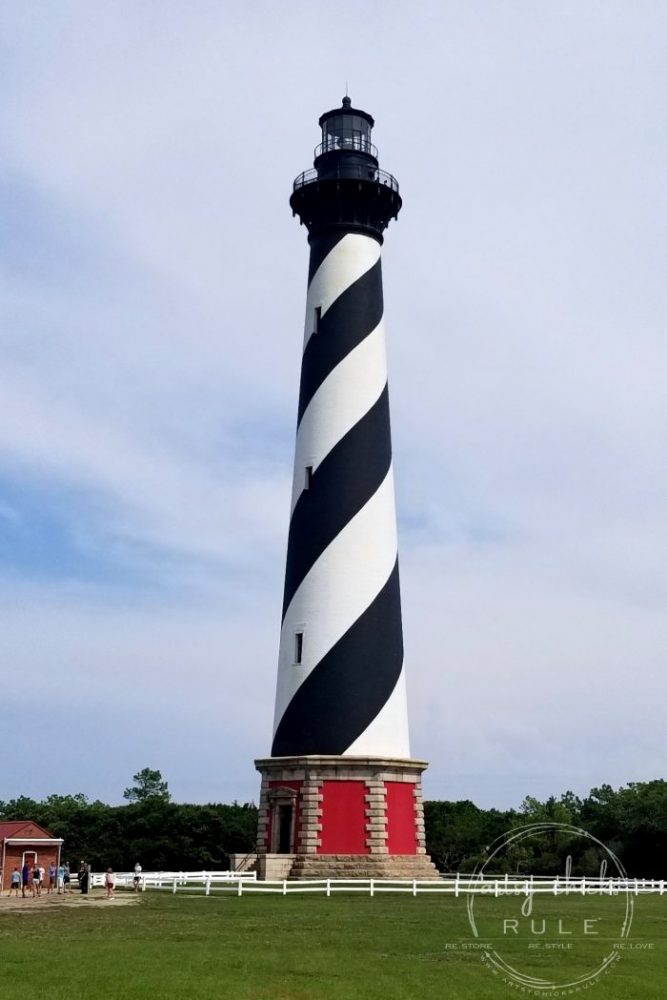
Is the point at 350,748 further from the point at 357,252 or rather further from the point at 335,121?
the point at 335,121

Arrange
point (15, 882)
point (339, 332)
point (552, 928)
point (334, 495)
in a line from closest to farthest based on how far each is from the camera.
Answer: point (552, 928) < point (15, 882) < point (334, 495) < point (339, 332)

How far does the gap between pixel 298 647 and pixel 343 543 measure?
360 cm

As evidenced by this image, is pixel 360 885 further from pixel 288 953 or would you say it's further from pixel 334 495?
pixel 288 953

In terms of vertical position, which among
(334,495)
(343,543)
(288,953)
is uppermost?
(334,495)

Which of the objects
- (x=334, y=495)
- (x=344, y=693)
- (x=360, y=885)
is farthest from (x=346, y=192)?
(x=360, y=885)

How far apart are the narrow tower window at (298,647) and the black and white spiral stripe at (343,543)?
99mm

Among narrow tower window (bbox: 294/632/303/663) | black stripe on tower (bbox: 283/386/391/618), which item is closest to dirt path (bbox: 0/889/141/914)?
narrow tower window (bbox: 294/632/303/663)

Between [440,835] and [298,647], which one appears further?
[440,835]

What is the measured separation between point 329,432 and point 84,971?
942 inches

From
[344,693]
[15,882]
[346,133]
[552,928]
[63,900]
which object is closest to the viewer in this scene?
[552,928]

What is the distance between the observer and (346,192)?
38562 millimetres

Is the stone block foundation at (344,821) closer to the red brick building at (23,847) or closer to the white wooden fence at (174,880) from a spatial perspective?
the white wooden fence at (174,880)

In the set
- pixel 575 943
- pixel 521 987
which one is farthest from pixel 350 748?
pixel 521 987

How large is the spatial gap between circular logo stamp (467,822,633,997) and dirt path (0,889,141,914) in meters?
8.55
